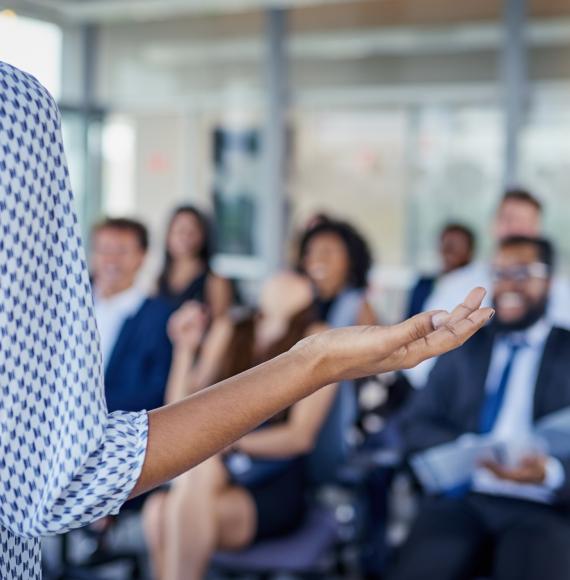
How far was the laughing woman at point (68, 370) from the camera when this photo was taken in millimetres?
1029

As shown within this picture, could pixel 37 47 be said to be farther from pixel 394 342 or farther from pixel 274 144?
pixel 394 342

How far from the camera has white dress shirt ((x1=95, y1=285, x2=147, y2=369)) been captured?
14.5 ft

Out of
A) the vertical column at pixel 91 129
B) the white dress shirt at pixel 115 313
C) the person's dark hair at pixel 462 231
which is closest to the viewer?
the white dress shirt at pixel 115 313

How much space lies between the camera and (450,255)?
6363mm

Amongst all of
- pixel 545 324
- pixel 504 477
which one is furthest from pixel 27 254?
pixel 545 324

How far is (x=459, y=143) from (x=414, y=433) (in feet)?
16.8

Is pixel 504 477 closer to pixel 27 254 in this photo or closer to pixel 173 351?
pixel 173 351

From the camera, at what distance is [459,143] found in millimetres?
8188

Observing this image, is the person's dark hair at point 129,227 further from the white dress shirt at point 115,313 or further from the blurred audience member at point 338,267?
the blurred audience member at point 338,267

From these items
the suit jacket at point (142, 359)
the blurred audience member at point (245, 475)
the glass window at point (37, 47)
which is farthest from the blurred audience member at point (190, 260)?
the glass window at point (37, 47)

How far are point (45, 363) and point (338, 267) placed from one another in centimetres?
409

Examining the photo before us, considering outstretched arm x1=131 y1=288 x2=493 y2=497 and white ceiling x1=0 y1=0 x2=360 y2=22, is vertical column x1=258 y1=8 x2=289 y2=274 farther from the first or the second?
outstretched arm x1=131 y1=288 x2=493 y2=497

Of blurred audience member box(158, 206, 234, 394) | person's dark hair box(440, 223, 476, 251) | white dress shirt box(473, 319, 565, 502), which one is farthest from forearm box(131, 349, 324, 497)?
person's dark hair box(440, 223, 476, 251)

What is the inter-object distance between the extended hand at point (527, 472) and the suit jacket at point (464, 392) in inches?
9.8
